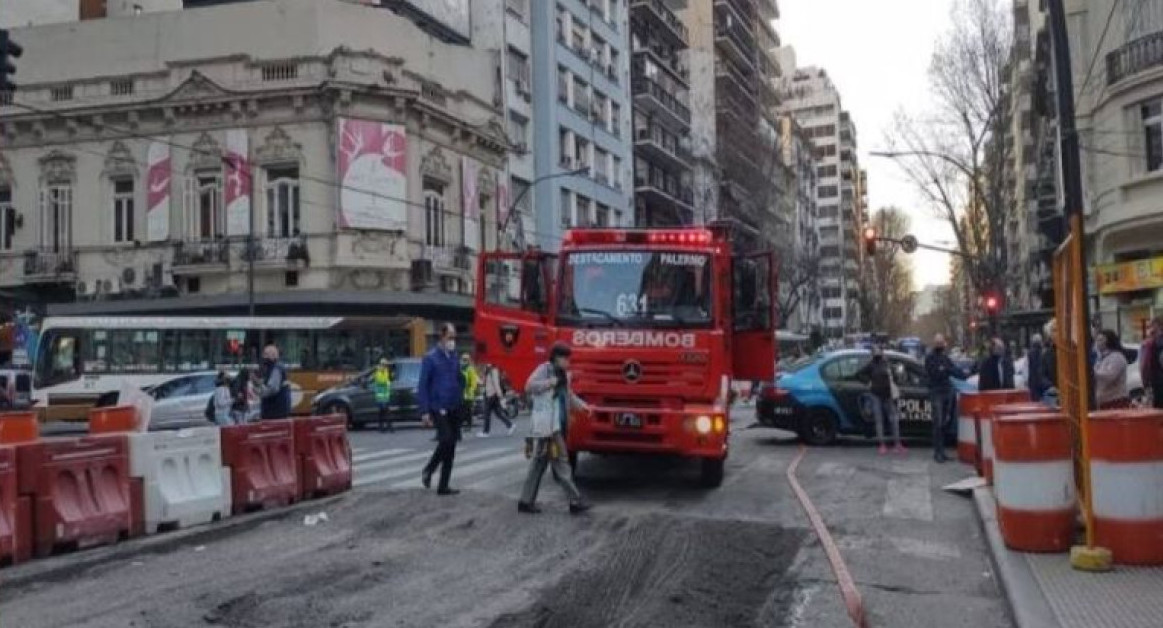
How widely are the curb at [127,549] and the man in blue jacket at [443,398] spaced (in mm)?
1393

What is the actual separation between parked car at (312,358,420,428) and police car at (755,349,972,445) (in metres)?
11.5

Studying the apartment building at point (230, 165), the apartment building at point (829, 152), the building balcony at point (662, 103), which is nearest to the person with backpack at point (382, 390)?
the apartment building at point (230, 165)

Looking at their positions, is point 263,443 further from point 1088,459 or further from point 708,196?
point 708,196

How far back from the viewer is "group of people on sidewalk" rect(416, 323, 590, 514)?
37.0 feet

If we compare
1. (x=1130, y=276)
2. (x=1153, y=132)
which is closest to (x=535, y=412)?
(x=1153, y=132)

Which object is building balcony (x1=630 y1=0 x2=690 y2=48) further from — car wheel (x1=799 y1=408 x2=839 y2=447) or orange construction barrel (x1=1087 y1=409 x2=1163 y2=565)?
orange construction barrel (x1=1087 y1=409 x2=1163 y2=565)

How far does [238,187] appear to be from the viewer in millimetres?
40000

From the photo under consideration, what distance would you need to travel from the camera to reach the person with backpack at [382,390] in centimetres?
2689

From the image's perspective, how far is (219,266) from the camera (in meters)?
39.7

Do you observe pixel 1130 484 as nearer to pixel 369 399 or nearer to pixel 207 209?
pixel 369 399

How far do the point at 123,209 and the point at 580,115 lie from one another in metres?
25.2

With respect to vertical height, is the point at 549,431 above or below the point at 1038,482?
above

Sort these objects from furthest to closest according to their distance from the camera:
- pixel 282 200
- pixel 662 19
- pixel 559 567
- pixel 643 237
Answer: pixel 662 19 → pixel 282 200 → pixel 643 237 → pixel 559 567

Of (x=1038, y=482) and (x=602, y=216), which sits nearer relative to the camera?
(x=1038, y=482)
